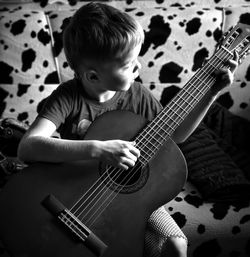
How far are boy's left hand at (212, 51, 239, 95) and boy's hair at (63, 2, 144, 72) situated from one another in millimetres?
251

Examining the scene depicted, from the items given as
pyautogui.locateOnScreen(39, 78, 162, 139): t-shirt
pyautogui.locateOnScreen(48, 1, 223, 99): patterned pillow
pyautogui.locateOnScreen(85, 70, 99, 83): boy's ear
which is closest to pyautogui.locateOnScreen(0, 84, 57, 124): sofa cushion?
pyautogui.locateOnScreen(48, 1, 223, 99): patterned pillow

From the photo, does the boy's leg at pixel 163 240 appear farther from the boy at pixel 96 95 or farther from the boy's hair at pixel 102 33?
the boy's hair at pixel 102 33

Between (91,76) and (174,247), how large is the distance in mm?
547

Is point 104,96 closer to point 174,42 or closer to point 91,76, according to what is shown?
point 91,76

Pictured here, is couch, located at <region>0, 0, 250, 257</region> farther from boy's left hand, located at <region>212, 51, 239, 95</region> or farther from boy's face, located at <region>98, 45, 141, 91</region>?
boy's face, located at <region>98, 45, 141, 91</region>

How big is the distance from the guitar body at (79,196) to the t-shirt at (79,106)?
0.14m

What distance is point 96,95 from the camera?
Answer: 3.78 feet

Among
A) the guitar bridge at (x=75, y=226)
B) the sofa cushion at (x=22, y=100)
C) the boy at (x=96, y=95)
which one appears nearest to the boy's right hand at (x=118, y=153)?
the boy at (x=96, y=95)

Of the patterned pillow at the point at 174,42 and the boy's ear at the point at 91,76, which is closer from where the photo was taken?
the boy's ear at the point at 91,76

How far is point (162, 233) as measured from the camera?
1.05m

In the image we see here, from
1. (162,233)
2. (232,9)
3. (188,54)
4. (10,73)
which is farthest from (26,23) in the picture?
(162,233)

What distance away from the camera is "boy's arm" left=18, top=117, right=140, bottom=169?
949mm

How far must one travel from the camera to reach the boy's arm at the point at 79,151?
0.95 metres

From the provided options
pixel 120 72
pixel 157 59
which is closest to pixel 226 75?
pixel 120 72
